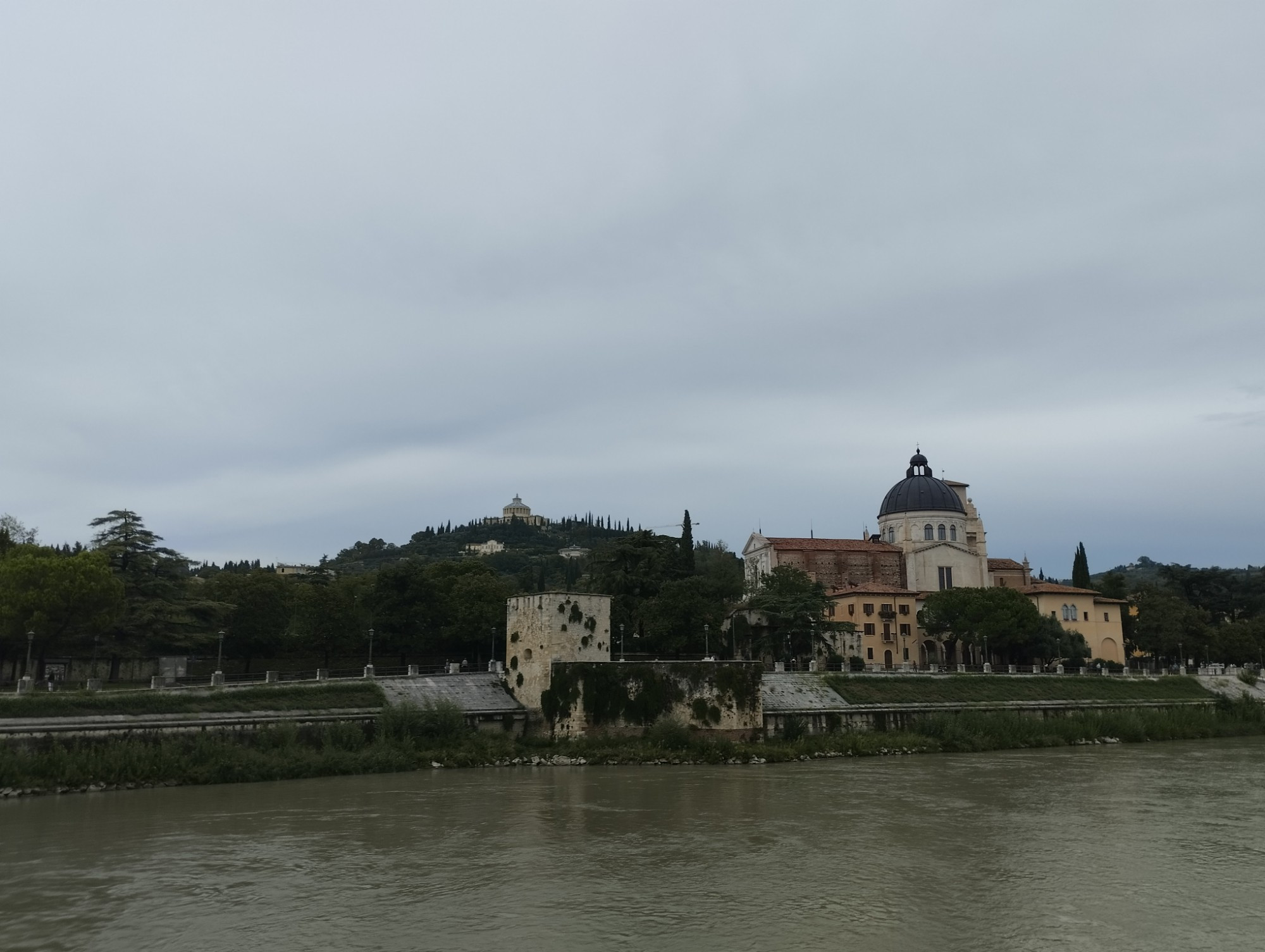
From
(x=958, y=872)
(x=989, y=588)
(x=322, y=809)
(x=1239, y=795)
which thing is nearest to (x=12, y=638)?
(x=322, y=809)

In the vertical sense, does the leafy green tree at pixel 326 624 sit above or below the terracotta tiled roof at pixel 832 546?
below


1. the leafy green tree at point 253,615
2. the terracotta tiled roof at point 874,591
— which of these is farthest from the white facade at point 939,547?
the leafy green tree at point 253,615

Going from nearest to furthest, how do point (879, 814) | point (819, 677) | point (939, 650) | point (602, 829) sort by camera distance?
point (602, 829) < point (879, 814) < point (819, 677) < point (939, 650)

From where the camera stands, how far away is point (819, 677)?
167ft

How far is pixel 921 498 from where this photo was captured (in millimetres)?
85188

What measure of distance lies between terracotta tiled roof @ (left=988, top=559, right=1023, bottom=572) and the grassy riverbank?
32678mm

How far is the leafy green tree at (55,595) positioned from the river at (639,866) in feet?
52.9

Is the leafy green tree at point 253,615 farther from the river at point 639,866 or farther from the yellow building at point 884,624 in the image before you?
the yellow building at point 884,624

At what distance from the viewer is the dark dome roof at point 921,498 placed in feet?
277

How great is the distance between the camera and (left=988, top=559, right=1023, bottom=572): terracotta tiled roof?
286ft

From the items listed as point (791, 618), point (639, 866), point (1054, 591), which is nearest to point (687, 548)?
point (791, 618)

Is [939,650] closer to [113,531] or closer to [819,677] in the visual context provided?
[819,677]

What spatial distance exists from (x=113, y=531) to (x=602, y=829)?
39.2 meters

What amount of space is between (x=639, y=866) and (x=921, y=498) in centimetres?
6912
